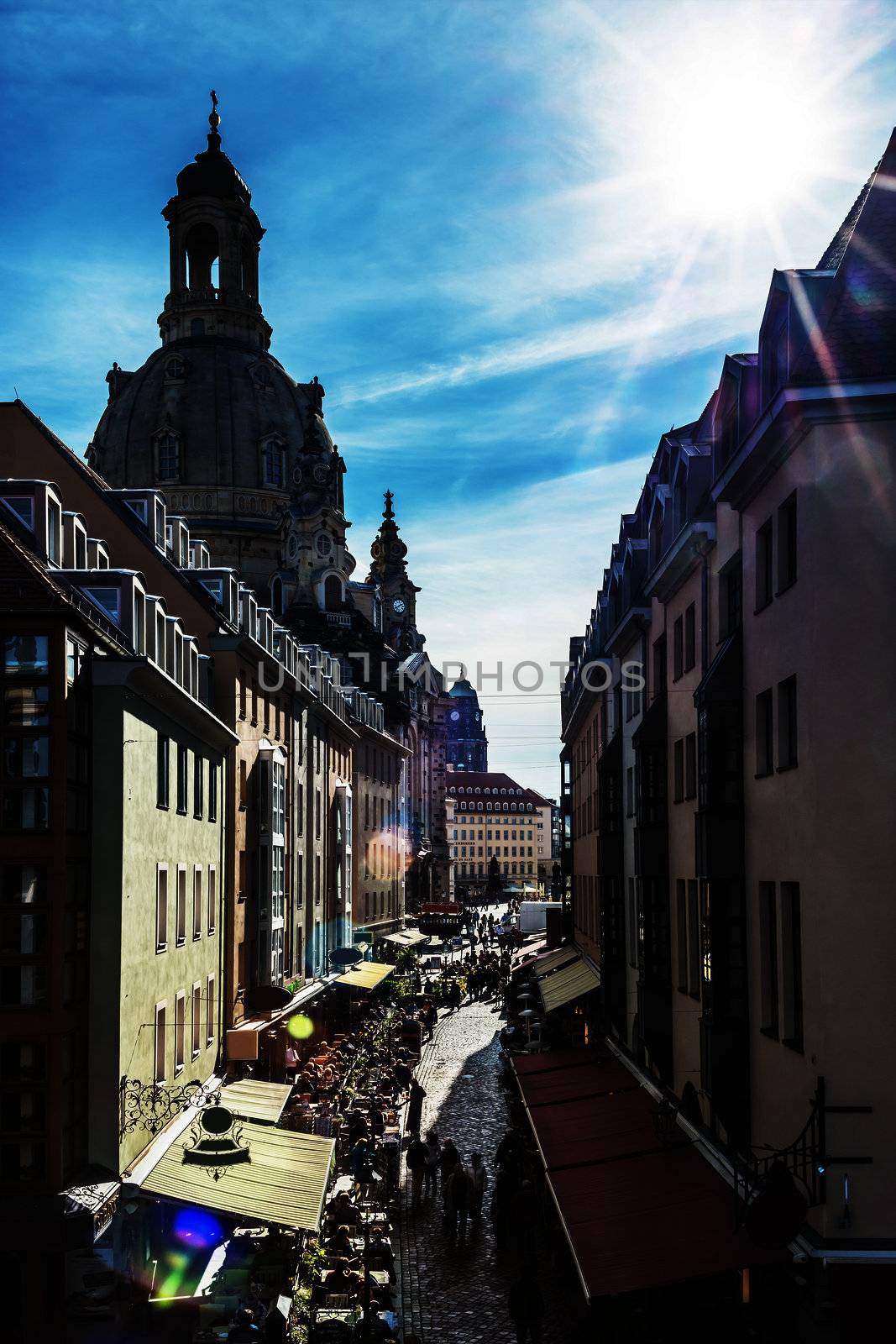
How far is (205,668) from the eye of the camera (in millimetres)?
37938

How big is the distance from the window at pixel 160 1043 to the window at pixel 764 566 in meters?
13.9

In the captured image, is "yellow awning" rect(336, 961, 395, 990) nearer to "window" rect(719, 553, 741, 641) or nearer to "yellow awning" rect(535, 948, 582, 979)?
"yellow awning" rect(535, 948, 582, 979)

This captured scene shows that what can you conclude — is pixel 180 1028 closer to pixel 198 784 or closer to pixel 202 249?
pixel 198 784

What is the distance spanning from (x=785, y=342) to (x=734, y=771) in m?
6.33

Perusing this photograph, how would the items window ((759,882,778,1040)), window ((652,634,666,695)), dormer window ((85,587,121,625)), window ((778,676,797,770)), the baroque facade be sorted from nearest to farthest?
window ((778,676,797,770)) < window ((759,882,778,1040)) < dormer window ((85,587,121,625)) < window ((652,634,666,695)) < the baroque facade

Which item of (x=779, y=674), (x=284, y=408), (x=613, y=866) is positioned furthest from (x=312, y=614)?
(x=779, y=674)

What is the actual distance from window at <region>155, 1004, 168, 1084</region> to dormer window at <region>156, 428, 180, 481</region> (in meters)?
90.1

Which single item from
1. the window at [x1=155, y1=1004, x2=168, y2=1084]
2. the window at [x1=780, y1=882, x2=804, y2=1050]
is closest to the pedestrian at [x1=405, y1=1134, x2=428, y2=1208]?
the window at [x1=155, y1=1004, x2=168, y2=1084]

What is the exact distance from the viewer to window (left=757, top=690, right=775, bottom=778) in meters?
21.0

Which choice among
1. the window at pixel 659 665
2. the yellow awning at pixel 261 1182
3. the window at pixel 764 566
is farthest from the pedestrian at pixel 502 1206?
the window at pixel 764 566

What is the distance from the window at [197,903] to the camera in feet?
110

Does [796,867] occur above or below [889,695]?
below

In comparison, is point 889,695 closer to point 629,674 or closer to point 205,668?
point 629,674

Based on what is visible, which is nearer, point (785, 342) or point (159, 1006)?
point (785, 342)
